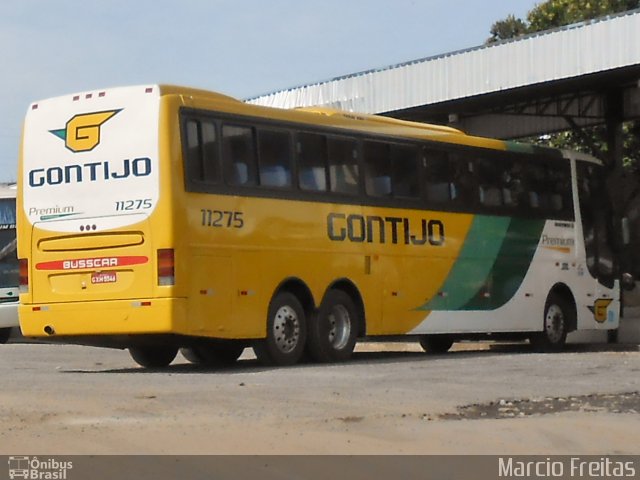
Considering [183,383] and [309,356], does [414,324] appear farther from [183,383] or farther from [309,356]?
[183,383]

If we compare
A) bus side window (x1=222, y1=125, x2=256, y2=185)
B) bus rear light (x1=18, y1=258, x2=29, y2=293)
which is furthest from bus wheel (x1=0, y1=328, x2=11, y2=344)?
bus side window (x1=222, y1=125, x2=256, y2=185)

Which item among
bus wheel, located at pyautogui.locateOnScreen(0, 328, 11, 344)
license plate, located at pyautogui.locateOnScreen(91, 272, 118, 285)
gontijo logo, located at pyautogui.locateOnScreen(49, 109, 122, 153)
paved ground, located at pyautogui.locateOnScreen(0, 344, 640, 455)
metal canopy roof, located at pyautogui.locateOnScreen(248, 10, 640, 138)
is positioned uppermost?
metal canopy roof, located at pyautogui.locateOnScreen(248, 10, 640, 138)

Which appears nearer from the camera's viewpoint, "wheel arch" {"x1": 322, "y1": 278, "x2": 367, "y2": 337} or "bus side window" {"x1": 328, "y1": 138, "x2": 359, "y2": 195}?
"bus side window" {"x1": 328, "y1": 138, "x2": 359, "y2": 195}

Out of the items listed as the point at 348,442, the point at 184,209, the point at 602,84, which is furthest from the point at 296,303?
the point at 602,84

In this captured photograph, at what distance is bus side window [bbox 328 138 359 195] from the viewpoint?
19.5m

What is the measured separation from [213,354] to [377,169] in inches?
132

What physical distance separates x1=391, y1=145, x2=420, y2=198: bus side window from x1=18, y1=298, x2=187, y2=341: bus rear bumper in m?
4.78

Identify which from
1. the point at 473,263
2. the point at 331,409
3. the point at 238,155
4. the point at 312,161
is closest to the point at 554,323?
the point at 473,263

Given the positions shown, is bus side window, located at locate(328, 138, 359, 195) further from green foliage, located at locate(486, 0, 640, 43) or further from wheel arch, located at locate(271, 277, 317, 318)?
green foliage, located at locate(486, 0, 640, 43)

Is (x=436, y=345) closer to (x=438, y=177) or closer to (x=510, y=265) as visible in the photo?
(x=510, y=265)

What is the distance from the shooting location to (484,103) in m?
33.0

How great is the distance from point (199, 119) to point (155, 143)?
71cm

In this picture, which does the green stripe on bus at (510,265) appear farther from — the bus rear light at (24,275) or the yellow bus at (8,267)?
the yellow bus at (8,267)

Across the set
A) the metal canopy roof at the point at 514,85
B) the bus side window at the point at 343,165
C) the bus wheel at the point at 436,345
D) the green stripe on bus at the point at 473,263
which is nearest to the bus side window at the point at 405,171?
the bus side window at the point at 343,165
